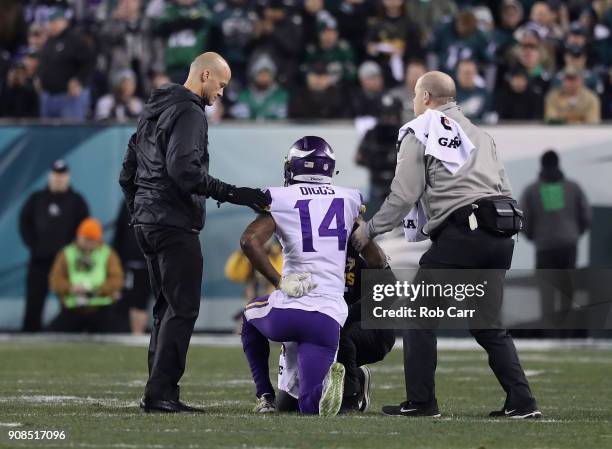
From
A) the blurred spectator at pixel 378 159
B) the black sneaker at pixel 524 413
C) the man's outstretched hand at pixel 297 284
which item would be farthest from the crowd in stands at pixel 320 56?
the black sneaker at pixel 524 413

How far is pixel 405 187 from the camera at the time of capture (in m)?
7.65

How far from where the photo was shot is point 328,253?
7.73 metres

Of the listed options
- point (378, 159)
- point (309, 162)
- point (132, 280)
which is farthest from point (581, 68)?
point (309, 162)

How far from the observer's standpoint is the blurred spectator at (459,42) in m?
17.3

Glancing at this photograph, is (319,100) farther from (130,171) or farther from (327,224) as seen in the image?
(327,224)

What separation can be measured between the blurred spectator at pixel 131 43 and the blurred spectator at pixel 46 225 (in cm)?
254

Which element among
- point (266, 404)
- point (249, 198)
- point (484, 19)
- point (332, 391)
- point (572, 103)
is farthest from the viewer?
point (484, 19)

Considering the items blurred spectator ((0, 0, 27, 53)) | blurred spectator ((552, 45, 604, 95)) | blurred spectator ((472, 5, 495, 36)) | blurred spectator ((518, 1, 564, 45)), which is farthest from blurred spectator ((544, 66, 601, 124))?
blurred spectator ((0, 0, 27, 53))

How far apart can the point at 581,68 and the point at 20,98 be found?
675cm

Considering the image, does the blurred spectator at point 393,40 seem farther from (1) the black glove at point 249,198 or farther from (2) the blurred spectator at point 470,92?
(1) the black glove at point 249,198

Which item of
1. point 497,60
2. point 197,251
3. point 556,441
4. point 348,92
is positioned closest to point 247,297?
point 348,92

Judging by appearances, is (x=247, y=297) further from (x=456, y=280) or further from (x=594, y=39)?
(x=456, y=280)

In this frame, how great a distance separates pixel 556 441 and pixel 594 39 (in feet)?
39.7

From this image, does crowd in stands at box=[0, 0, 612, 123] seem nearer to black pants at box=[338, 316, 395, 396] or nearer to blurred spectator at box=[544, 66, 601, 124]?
blurred spectator at box=[544, 66, 601, 124]
